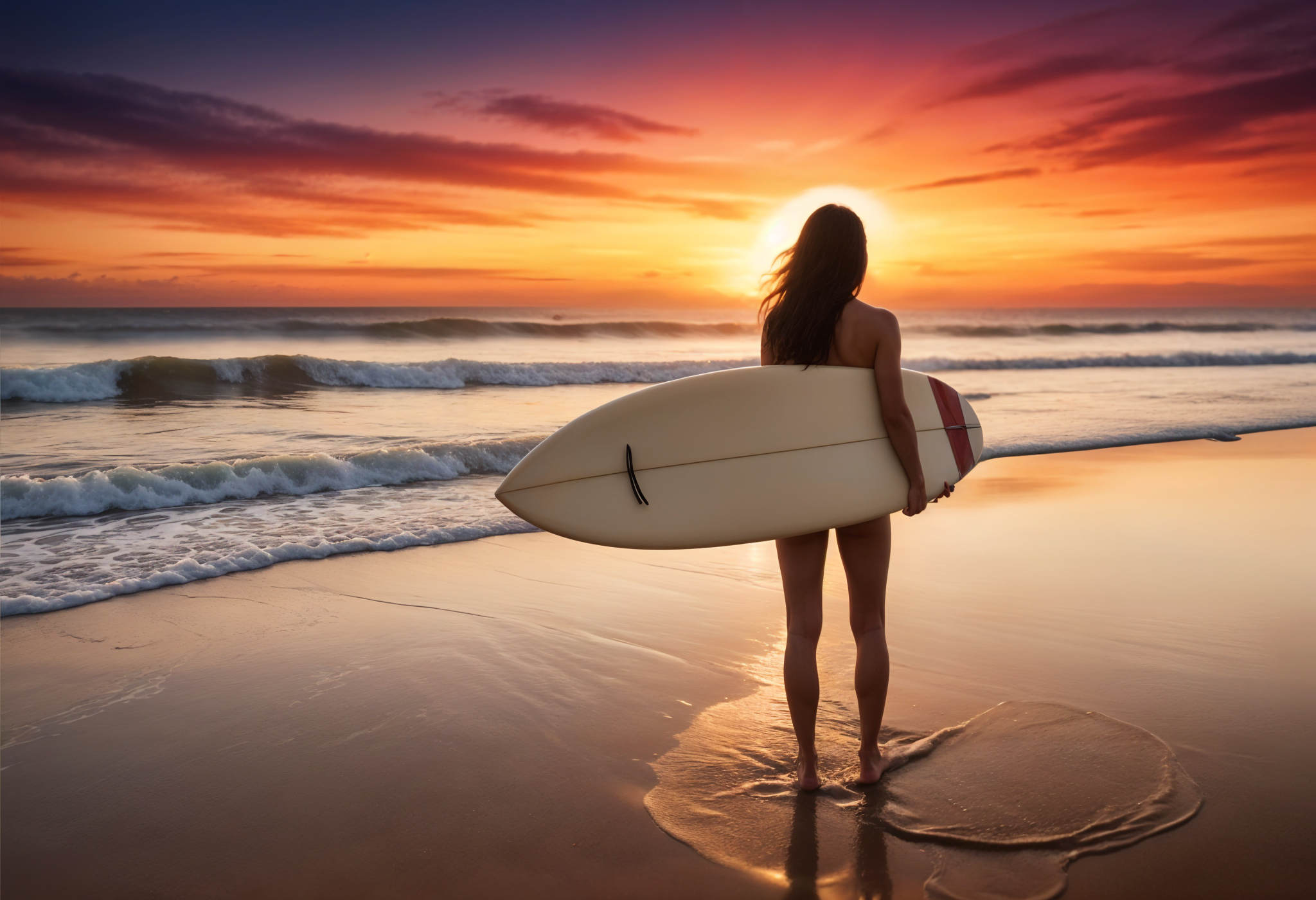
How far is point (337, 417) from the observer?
9.95m

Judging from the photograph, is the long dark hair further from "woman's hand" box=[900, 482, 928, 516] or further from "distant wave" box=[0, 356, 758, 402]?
"distant wave" box=[0, 356, 758, 402]

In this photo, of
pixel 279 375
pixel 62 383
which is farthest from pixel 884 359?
pixel 279 375

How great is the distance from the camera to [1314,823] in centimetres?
198

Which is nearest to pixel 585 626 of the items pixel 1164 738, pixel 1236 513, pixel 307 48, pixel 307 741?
pixel 307 741

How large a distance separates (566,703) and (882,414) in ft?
4.79

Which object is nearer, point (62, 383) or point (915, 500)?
point (915, 500)

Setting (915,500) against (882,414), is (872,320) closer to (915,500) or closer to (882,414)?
(882,414)

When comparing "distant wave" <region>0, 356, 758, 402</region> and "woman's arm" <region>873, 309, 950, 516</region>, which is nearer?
"woman's arm" <region>873, 309, 950, 516</region>

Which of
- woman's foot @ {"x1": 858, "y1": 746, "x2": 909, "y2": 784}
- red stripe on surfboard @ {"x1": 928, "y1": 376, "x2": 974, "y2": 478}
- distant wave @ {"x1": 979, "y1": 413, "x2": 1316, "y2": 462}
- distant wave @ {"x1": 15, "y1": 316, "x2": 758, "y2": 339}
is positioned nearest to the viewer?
woman's foot @ {"x1": 858, "y1": 746, "x2": 909, "y2": 784}

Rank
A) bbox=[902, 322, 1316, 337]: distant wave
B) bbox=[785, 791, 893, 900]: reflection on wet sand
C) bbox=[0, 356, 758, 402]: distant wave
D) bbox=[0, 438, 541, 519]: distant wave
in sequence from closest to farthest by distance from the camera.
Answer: bbox=[785, 791, 893, 900]: reflection on wet sand < bbox=[0, 438, 541, 519]: distant wave < bbox=[0, 356, 758, 402]: distant wave < bbox=[902, 322, 1316, 337]: distant wave

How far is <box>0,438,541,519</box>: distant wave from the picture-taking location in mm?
5305

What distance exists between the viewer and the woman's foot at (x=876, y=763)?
2191 millimetres

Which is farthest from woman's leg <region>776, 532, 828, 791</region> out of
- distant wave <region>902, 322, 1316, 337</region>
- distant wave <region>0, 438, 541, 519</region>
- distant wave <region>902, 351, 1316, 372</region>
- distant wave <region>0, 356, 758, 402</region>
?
distant wave <region>902, 322, 1316, 337</region>

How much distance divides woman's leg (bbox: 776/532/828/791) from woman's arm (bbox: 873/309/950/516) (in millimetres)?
289
